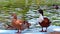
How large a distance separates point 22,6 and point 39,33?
42 cm

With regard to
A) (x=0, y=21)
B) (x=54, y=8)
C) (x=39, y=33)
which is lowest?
(x=39, y=33)

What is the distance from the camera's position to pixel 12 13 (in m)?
2.10

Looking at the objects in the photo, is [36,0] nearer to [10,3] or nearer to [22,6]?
[22,6]

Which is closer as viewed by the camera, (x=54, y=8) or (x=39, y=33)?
(x=39, y=33)

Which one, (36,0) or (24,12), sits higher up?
(36,0)

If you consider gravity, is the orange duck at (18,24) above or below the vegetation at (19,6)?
below

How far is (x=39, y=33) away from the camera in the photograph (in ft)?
6.53

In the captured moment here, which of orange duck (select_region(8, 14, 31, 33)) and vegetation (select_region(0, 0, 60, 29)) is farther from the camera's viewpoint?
vegetation (select_region(0, 0, 60, 29))

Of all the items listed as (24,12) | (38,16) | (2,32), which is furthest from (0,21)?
(38,16)

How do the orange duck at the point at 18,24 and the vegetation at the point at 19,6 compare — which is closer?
the orange duck at the point at 18,24

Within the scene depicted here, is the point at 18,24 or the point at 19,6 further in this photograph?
the point at 19,6

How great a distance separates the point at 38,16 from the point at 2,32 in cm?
50

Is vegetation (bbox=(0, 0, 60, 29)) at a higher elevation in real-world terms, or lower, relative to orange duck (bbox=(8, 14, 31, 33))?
higher

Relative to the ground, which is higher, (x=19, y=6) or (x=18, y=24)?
(x=19, y=6)
